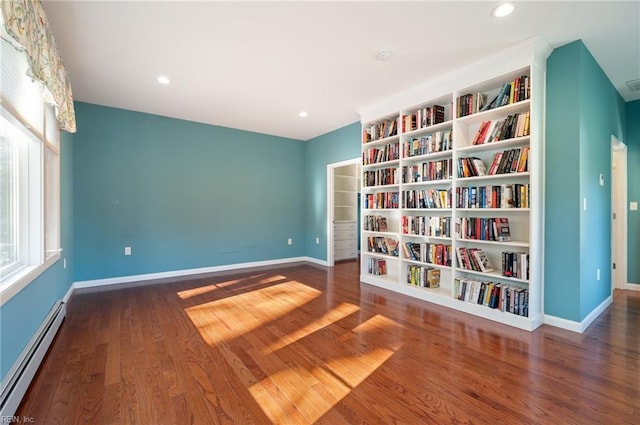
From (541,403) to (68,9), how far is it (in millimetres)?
4054

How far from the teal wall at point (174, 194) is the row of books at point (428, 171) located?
2851 millimetres

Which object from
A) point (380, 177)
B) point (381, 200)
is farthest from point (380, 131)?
point (381, 200)

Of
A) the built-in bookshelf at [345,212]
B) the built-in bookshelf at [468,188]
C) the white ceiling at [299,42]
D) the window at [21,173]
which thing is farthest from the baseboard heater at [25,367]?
the built-in bookshelf at [345,212]

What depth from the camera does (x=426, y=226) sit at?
348 cm

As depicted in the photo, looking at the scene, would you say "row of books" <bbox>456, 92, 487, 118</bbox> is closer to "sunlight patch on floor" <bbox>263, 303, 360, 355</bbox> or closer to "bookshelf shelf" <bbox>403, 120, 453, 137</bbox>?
"bookshelf shelf" <bbox>403, 120, 453, 137</bbox>

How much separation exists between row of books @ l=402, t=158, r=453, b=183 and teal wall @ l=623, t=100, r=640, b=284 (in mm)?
2619

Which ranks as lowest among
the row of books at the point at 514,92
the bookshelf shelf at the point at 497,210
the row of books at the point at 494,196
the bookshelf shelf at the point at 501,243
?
the bookshelf shelf at the point at 501,243

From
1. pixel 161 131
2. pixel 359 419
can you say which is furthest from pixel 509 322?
pixel 161 131

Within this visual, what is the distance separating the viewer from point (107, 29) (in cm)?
234

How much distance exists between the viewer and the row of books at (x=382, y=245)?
13.0 ft

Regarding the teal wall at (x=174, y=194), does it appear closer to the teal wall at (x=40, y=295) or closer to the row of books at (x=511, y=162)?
the teal wall at (x=40, y=295)

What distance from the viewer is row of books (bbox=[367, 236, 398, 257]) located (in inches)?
156

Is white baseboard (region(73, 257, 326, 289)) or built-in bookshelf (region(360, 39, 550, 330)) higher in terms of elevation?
built-in bookshelf (region(360, 39, 550, 330))

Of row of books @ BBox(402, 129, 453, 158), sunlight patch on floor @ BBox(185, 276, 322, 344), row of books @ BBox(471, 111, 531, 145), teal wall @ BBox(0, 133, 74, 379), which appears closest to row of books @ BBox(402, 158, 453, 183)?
row of books @ BBox(402, 129, 453, 158)
